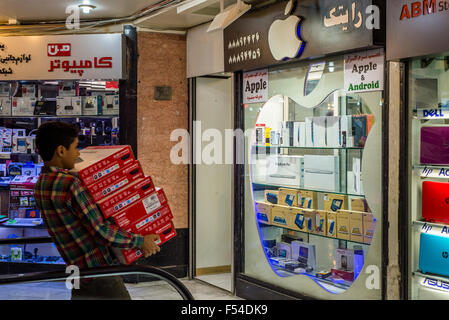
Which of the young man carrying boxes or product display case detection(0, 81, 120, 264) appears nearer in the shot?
the young man carrying boxes

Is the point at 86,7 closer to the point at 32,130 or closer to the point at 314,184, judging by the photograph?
the point at 32,130

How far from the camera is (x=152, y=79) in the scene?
6926 mm

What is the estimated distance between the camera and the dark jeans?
2.84m

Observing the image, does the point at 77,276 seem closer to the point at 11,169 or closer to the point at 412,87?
the point at 412,87

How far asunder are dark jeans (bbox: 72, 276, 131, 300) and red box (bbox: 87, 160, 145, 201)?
0.43 meters

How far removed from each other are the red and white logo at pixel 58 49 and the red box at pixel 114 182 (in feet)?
14.7

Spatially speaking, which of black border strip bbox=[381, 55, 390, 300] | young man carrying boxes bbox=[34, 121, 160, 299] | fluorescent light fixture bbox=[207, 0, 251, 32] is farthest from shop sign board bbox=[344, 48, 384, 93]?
young man carrying boxes bbox=[34, 121, 160, 299]

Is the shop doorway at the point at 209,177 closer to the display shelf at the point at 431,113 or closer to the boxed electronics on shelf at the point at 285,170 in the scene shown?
the boxed electronics on shelf at the point at 285,170

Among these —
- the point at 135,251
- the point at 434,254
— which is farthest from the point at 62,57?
the point at 434,254

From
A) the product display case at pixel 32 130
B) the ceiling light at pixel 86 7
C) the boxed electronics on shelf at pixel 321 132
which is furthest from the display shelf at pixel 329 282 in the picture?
the ceiling light at pixel 86 7

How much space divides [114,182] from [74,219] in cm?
29

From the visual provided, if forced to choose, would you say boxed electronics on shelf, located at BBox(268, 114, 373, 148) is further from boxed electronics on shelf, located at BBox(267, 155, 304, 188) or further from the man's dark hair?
the man's dark hair

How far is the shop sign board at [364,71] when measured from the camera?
438cm
